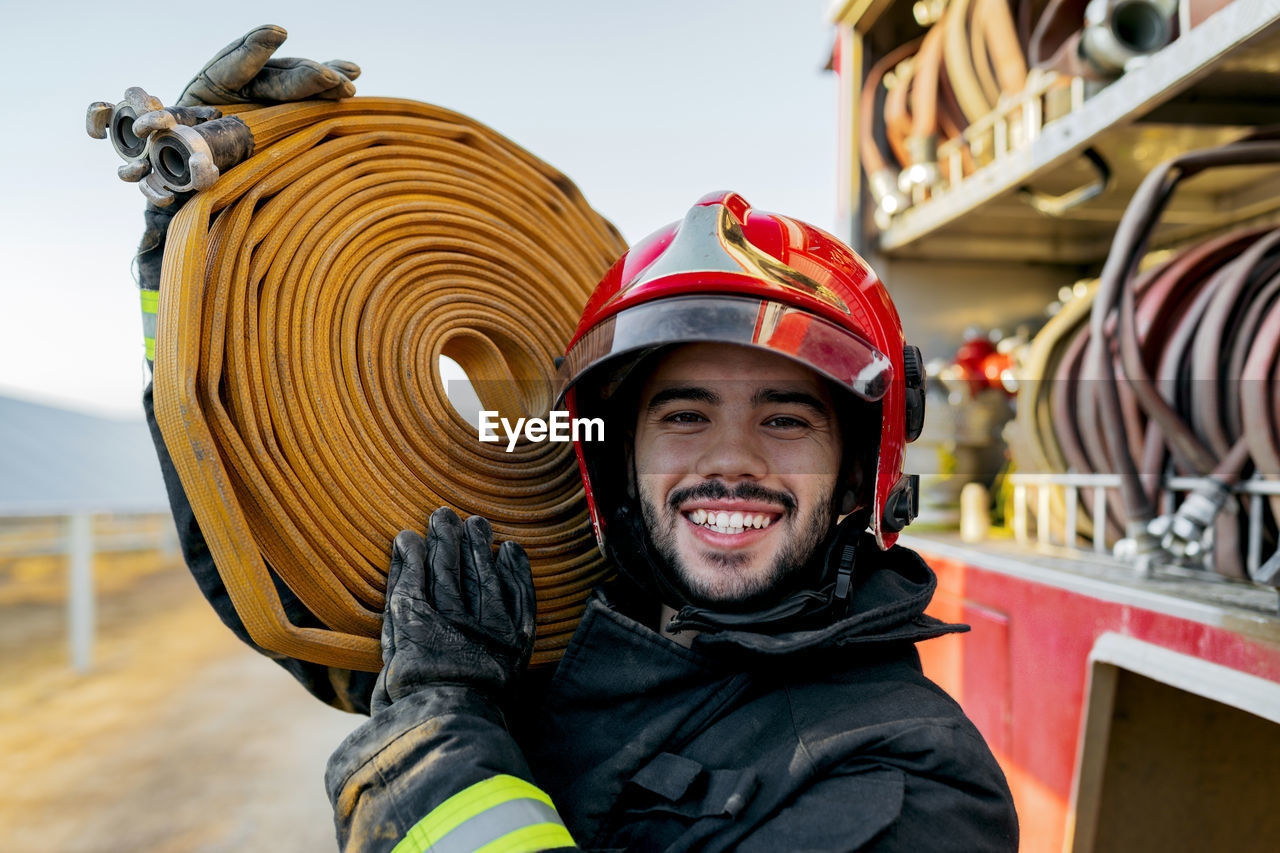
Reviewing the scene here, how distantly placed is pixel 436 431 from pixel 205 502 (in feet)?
1.29

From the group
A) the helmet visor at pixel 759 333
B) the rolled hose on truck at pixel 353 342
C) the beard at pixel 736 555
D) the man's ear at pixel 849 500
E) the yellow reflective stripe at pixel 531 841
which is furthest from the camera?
the man's ear at pixel 849 500

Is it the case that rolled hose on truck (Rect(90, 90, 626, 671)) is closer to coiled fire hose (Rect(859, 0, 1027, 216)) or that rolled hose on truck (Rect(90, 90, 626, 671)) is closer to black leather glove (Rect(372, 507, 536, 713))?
black leather glove (Rect(372, 507, 536, 713))

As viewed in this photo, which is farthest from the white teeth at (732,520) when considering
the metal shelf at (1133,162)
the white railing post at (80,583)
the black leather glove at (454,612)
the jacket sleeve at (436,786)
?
the white railing post at (80,583)

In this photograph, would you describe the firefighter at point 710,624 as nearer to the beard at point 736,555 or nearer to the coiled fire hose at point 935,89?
the beard at point 736,555

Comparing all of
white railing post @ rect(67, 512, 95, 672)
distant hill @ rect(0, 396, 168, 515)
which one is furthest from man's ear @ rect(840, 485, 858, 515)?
white railing post @ rect(67, 512, 95, 672)

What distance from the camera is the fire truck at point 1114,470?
1756 mm

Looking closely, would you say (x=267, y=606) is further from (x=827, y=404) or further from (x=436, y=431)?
(x=827, y=404)

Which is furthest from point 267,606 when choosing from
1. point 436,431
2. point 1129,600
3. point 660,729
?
point 1129,600

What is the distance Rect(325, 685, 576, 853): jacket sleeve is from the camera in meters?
0.93

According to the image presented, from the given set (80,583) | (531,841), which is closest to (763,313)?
(531,841)

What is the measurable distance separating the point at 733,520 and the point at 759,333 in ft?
1.05

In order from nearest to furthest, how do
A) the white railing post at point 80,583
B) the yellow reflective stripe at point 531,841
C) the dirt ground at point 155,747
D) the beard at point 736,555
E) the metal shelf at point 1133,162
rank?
the yellow reflective stripe at point 531,841
the beard at point 736,555
the metal shelf at point 1133,162
the dirt ground at point 155,747
the white railing post at point 80,583

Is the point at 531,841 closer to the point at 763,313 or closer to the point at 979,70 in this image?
the point at 763,313

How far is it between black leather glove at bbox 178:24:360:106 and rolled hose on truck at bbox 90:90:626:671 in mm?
27
